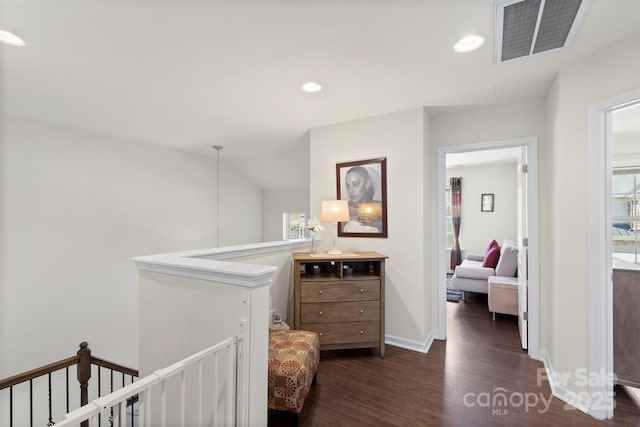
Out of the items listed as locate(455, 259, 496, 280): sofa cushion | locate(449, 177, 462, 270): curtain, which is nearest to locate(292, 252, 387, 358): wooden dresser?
locate(455, 259, 496, 280): sofa cushion

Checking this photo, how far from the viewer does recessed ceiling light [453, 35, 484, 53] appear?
1644 millimetres

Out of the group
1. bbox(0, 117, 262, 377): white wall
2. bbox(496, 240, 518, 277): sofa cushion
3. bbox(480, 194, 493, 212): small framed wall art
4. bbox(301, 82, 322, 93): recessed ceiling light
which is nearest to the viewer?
bbox(301, 82, 322, 93): recessed ceiling light

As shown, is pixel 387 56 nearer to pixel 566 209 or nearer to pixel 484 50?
pixel 484 50

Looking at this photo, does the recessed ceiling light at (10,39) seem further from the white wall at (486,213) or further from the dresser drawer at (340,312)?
the white wall at (486,213)

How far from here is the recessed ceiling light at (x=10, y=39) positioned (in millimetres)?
1576

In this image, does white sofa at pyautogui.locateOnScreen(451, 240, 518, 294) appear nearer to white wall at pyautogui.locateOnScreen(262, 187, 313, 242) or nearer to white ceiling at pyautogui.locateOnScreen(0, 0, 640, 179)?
white ceiling at pyautogui.locateOnScreen(0, 0, 640, 179)

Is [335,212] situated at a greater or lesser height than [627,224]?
greater

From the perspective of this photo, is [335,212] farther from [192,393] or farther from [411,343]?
[192,393]

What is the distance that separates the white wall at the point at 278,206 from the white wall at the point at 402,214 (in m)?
2.75

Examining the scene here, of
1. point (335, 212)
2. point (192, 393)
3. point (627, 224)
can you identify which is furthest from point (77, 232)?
point (627, 224)

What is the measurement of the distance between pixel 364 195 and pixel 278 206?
3.42 m

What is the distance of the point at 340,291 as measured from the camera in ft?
8.31

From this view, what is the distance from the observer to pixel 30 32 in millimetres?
1570

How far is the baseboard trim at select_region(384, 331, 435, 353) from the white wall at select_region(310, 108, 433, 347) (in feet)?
0.03
